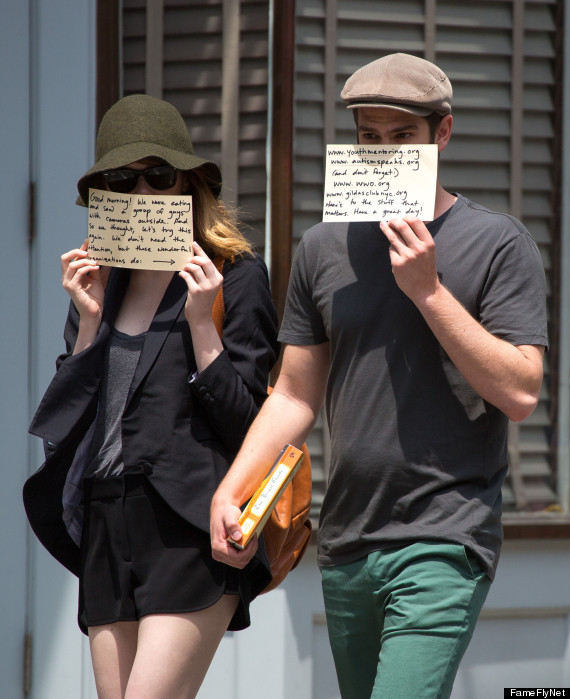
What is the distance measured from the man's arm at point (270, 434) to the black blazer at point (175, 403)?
7cm

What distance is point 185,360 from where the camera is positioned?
2.33 metres

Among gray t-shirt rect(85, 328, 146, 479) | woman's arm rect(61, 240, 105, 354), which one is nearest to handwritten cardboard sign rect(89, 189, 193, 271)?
woman's arm rect(61, 240, 105, 354)

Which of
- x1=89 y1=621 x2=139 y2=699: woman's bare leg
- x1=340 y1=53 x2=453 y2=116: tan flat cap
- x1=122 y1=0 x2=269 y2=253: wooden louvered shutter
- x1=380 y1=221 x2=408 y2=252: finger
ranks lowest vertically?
x1=89 y1=621 x2=139 y2=699: woman's bare leg

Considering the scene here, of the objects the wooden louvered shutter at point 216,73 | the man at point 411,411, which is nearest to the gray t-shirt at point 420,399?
the man at point 411,411

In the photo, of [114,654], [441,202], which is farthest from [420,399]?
[114,654]

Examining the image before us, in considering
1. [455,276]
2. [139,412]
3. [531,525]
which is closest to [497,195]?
[531,525]

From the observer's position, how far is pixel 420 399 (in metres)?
2.11

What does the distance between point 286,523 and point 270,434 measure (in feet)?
0.93

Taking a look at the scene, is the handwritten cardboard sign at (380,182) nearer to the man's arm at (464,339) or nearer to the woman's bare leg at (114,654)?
the man's arm at (464,339)

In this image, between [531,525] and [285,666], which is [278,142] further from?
[285,666]

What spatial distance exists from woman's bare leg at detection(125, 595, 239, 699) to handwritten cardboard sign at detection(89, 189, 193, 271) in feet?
2.76

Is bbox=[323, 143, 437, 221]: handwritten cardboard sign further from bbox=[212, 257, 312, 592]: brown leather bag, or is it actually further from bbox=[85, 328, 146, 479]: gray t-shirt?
bbox=[85, 328, 146, 479]: gray t-shirt

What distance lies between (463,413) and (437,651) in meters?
0.51

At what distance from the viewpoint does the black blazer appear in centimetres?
227
